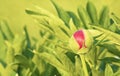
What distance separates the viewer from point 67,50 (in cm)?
81

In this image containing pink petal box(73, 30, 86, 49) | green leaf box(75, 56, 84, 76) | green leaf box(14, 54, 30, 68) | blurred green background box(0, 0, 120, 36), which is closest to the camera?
pink petal box(73, 30, 86, 49)

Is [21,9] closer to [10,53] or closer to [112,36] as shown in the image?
[10,53]

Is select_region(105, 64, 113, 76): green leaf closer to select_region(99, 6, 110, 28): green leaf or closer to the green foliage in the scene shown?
the green foliage

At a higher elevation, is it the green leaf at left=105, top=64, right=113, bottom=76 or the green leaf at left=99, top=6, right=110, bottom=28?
the green leaf at left=99, top=6, right=110, bottom=28

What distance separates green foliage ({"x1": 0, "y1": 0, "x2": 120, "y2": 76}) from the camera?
75 centimetres

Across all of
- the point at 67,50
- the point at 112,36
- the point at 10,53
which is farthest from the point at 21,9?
the point at 112,36

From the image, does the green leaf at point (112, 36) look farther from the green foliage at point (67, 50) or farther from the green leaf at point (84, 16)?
the green leaf at point (84, 16)

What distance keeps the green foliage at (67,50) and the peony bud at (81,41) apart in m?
0.03

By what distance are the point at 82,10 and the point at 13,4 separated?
969 mm

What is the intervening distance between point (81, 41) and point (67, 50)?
0.14 meters

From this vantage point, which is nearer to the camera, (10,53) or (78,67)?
(78,67)

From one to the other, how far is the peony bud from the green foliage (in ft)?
0.09

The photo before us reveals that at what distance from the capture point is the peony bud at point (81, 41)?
2.22 ft

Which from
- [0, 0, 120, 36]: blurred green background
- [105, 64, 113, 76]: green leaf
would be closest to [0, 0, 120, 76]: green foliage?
[105, 64, 113, 76]: green leaf
